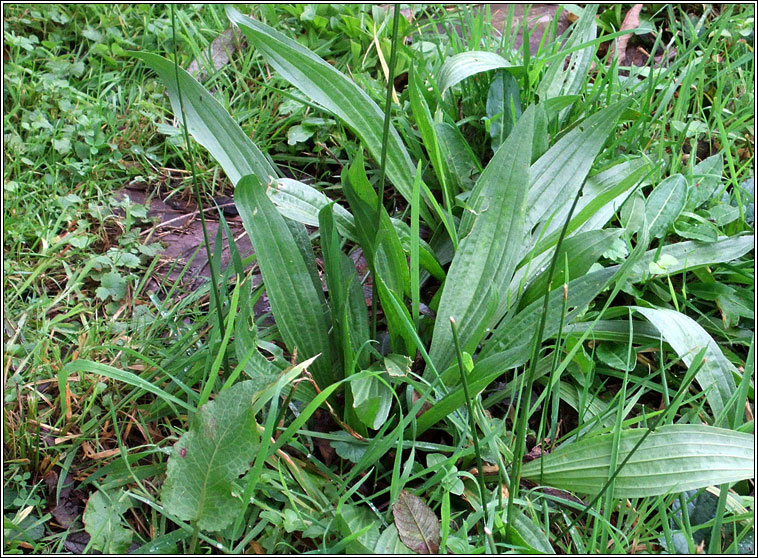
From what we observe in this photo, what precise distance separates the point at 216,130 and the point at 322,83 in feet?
0.78

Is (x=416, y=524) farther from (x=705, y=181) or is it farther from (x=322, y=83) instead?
(x=705, y=181)

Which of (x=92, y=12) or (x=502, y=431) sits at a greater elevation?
(x=92, y=12)

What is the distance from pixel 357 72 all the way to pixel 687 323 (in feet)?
3.56

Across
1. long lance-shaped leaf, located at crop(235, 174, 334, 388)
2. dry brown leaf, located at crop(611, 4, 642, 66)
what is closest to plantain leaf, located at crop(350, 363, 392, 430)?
long lance-shaped leaf, located at crop(235, 174, 334, 388)

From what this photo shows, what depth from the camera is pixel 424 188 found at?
1.47m

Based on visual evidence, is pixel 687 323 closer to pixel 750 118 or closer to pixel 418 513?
pixel 418 513

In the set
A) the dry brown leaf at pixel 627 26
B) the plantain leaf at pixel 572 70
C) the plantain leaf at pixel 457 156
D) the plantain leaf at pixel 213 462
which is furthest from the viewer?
Result: the dry brown leaf at pixel 627 26

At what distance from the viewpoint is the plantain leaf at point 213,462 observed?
3.33ft

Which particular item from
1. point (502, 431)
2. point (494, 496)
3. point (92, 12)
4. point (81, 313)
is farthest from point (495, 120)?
point (92, 12)

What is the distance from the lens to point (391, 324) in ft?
4.18

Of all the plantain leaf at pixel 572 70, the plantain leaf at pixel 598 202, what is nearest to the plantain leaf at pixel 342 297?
the plantain leaf at pixel 598 202

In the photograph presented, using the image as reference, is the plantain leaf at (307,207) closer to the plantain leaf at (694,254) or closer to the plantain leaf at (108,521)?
the plantain leaf at (694,254)

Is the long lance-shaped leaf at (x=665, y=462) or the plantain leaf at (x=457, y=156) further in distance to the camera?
the plantain leaf at (x=457, y=156)

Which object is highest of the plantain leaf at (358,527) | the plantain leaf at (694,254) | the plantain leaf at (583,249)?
the plantain leaf at (583,249)
